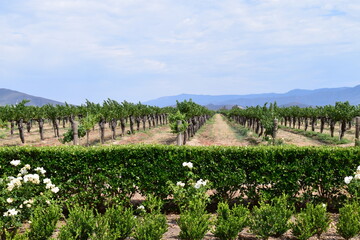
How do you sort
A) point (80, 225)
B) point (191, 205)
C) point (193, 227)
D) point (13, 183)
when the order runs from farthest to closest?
point (191, 205) → point (13, 183) → point (80, 225) → point (193, 227)

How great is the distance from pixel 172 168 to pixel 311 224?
156 inches

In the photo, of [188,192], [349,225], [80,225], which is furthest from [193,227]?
[349,225]

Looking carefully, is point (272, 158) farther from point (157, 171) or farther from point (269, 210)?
point (157, 171)

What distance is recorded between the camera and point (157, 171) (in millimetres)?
8375

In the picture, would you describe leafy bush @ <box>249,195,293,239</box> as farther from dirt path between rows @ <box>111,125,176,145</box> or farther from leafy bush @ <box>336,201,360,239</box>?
dirt path between rows @ <box>111,125,176,145</box>

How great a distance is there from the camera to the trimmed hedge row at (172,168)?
323 inches

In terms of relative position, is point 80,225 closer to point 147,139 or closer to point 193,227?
point 193,227

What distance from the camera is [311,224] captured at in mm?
6086

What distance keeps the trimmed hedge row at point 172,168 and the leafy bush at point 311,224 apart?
178cm

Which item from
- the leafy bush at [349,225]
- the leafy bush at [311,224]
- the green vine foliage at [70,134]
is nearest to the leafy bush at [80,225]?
the leafy bush at [311,224]

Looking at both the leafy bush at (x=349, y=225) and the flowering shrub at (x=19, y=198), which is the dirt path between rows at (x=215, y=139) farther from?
the flowering shrub at (x=19, y=198)

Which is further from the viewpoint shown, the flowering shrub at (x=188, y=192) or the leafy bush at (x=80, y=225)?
the flowering shrub at (x=188, y=192)

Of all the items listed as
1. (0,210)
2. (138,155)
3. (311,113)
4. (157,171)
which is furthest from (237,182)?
(311,113)

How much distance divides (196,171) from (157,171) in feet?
3.92
